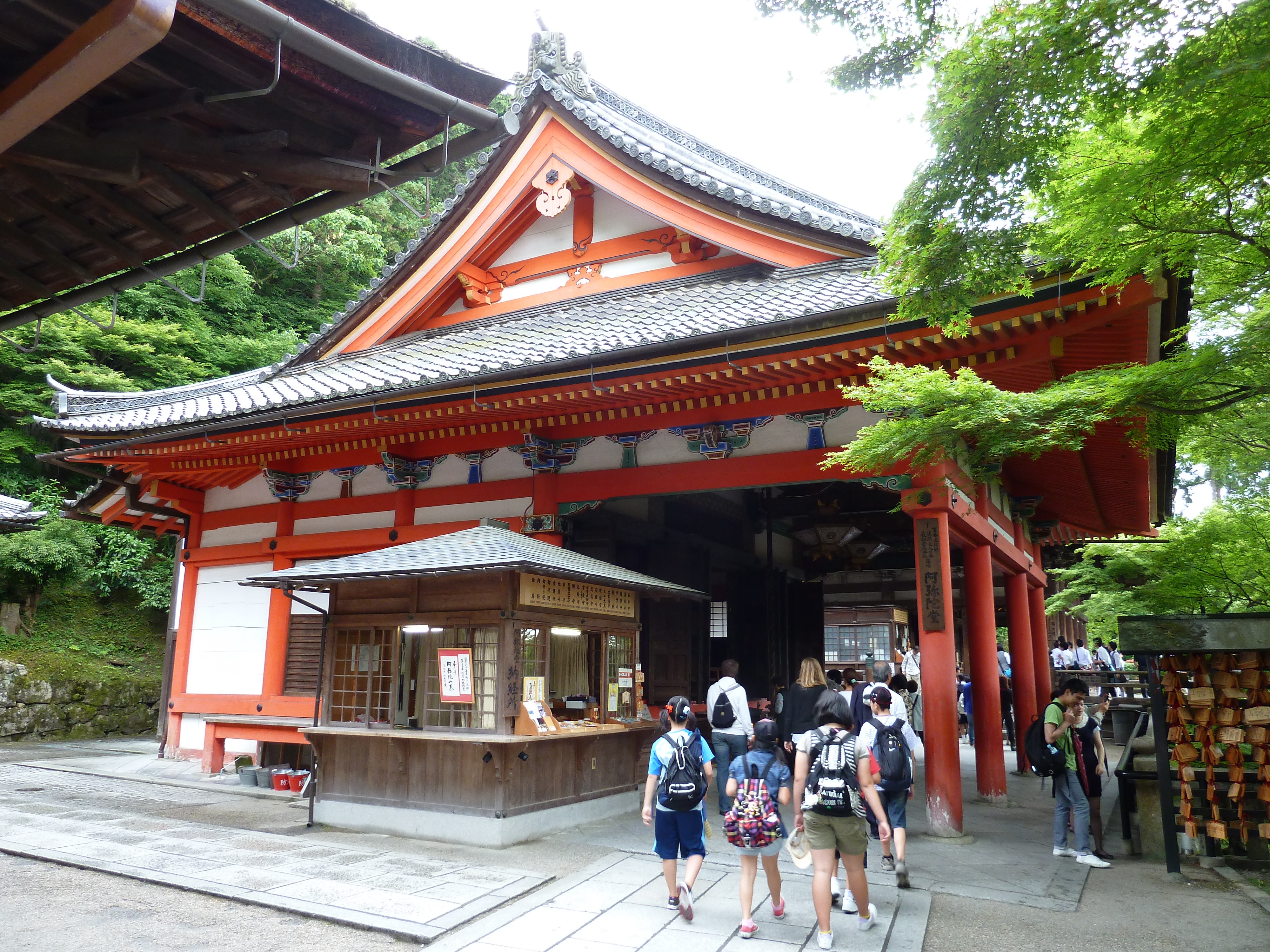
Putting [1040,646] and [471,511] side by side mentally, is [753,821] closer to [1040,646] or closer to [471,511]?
[471,511]

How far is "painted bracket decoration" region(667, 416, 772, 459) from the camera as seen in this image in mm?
9930

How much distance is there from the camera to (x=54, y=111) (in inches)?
103

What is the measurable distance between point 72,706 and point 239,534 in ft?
28.2

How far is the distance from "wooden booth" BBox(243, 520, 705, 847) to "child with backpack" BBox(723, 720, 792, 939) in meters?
2.87

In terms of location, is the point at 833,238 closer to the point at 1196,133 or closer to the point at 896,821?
the point at 1196,133

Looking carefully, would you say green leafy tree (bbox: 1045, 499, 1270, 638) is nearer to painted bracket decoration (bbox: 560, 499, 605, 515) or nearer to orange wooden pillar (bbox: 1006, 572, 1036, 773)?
orange wooden pillar (bbox: 1006, 572, 1036, 773)

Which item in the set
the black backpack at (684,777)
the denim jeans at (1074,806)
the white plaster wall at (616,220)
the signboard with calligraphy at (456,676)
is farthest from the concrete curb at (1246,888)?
the white plaster wall at (616,220)

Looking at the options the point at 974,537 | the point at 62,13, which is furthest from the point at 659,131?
the point at 62,13

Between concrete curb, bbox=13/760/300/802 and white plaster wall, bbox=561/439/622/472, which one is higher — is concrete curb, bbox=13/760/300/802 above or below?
below

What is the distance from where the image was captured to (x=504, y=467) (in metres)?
11.4

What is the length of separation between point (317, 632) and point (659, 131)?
1208 cm

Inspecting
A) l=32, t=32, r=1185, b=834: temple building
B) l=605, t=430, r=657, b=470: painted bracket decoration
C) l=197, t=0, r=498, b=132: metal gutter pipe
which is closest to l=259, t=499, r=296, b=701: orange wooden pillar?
l=32, t=32, r=1185, b=834: temple building

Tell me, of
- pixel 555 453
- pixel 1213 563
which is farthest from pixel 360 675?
pixel 1213 563

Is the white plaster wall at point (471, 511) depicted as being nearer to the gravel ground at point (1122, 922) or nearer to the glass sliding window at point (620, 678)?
the glass sliding window at point (620, 678)
